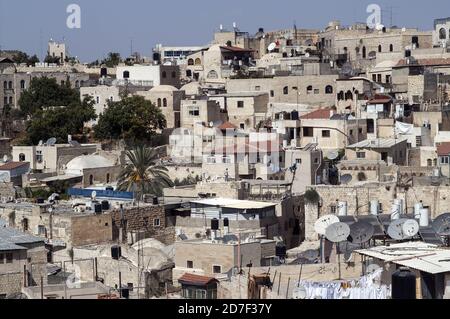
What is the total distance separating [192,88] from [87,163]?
29.9 ft

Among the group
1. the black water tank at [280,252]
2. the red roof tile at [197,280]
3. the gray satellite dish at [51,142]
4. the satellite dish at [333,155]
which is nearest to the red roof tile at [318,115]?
the satellite dish at [333,155]

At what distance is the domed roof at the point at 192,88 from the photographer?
37500 mm

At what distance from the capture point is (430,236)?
57.8 ft

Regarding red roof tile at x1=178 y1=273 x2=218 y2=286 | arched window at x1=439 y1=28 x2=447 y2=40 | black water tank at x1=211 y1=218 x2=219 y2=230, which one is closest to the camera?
red roof tile at x1=178 y1=273 x2=218 y2=286

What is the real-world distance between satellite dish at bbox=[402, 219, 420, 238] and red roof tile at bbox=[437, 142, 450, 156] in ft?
25.4

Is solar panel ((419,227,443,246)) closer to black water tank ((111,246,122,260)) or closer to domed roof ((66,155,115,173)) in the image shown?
black water tank ((111,246,122,260))

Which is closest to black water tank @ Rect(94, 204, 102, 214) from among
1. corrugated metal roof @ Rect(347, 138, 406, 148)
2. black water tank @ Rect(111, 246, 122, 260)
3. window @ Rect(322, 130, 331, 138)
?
black water tank @ Rect(111, 246, 122, 260)

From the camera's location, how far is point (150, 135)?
33.1 metres

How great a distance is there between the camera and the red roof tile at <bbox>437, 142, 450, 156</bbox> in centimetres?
2503

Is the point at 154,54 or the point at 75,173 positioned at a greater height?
the point at 154,54

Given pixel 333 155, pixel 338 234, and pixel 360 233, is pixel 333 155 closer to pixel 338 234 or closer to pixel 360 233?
pixel 360 233
